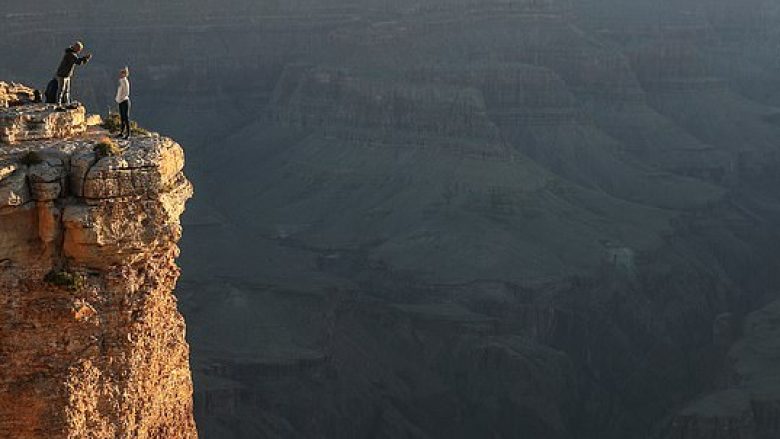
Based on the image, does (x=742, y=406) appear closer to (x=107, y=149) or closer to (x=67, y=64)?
(x=67, y=64)

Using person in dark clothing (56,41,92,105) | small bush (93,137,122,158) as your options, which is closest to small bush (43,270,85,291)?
small bush (93,137,122,158)

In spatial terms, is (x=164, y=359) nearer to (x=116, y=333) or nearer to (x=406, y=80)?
(x=116, y=333)

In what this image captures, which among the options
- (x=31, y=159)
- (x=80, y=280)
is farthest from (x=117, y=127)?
(x=80, y=280)

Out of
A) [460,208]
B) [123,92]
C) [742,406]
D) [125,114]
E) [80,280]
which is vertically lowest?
[742,406]

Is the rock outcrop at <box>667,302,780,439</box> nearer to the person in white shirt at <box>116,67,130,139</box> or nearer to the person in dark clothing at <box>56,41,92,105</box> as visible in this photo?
the person in white shirt at <box>116,67,130,139</box>

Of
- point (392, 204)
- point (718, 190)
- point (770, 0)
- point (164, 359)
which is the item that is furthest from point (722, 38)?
point (164, 359)

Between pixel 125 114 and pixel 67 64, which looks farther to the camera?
pixel 67 64

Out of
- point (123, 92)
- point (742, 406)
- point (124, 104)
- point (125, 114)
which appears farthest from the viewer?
point (742, 406)

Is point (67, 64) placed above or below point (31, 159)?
above
